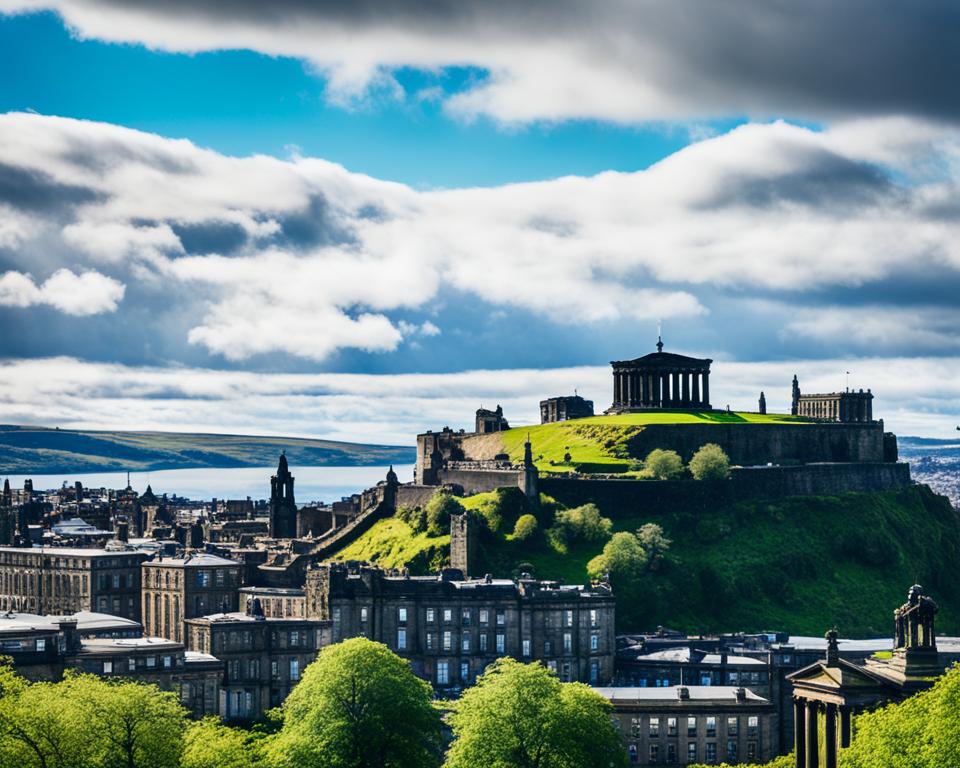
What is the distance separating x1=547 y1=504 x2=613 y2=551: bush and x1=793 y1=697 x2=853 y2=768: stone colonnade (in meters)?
57.1

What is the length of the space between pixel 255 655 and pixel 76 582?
3081 cm

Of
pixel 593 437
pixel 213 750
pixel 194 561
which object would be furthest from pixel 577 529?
pixel 213 750

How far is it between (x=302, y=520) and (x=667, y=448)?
1426 inches

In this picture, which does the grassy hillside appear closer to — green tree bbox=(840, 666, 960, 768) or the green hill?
the green hill

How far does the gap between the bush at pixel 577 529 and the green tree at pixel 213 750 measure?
205 ft

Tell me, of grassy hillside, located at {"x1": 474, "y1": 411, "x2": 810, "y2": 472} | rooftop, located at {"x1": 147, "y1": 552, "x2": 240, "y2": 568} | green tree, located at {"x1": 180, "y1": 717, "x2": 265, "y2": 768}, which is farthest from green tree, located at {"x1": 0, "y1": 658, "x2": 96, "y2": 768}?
grassy hillside, located at {"x1": 474, "y1": 411, "x2": 810, "y2": 472}

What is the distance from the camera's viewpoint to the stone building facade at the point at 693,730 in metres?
115

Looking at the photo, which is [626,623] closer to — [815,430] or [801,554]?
[801,554]

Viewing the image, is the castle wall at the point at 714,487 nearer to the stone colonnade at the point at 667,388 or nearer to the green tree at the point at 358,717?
the stone colonnade at the point at 667,388

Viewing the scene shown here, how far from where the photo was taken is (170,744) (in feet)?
300

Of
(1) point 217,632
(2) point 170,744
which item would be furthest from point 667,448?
(2) point 170,744

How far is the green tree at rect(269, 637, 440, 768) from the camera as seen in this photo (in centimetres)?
9706

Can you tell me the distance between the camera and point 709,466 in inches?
6703

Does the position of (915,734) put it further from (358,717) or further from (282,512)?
(282,512)
